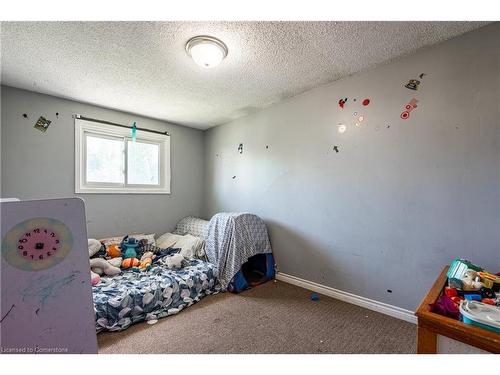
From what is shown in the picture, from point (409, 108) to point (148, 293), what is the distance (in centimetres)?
272

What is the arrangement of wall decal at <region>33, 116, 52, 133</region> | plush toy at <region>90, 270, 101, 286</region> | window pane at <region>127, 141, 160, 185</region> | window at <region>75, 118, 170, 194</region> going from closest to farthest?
plush toy at <region>90, 270, 101, 286</region> < wall decal at <region>33, 116, 52, 133</region> < window at <region>75, 118, 170, 194</region> < window pane at <region>127, 141, 160, 185</region>

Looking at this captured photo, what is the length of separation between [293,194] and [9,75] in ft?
9.95

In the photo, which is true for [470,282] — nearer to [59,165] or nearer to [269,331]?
[269,331]

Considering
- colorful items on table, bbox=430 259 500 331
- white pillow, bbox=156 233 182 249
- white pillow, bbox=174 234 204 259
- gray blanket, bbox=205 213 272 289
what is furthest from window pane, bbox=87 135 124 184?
colorful items on table, bbox=430 259 500 331

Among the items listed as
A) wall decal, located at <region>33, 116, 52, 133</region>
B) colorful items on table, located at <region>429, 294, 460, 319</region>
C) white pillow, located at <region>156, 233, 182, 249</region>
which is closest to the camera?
colorful items on table, located at <region>429, 294, 460, 319</region>

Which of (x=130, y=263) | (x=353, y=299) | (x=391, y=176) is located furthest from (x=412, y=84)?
(x=130, y=263)

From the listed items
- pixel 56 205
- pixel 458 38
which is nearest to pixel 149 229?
pixel 56 205

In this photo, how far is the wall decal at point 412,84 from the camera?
5.89 feet

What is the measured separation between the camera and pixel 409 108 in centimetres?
182

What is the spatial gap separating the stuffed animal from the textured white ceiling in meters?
1.85

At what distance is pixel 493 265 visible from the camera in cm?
148

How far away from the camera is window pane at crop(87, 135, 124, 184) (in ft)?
9.27

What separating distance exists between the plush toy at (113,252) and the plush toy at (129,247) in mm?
64

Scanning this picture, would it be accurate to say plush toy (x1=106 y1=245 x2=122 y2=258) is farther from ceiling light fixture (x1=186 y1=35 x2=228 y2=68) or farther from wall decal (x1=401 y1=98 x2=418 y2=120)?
wall decal (x1=401 y1=98 x2=418 y2=120)
